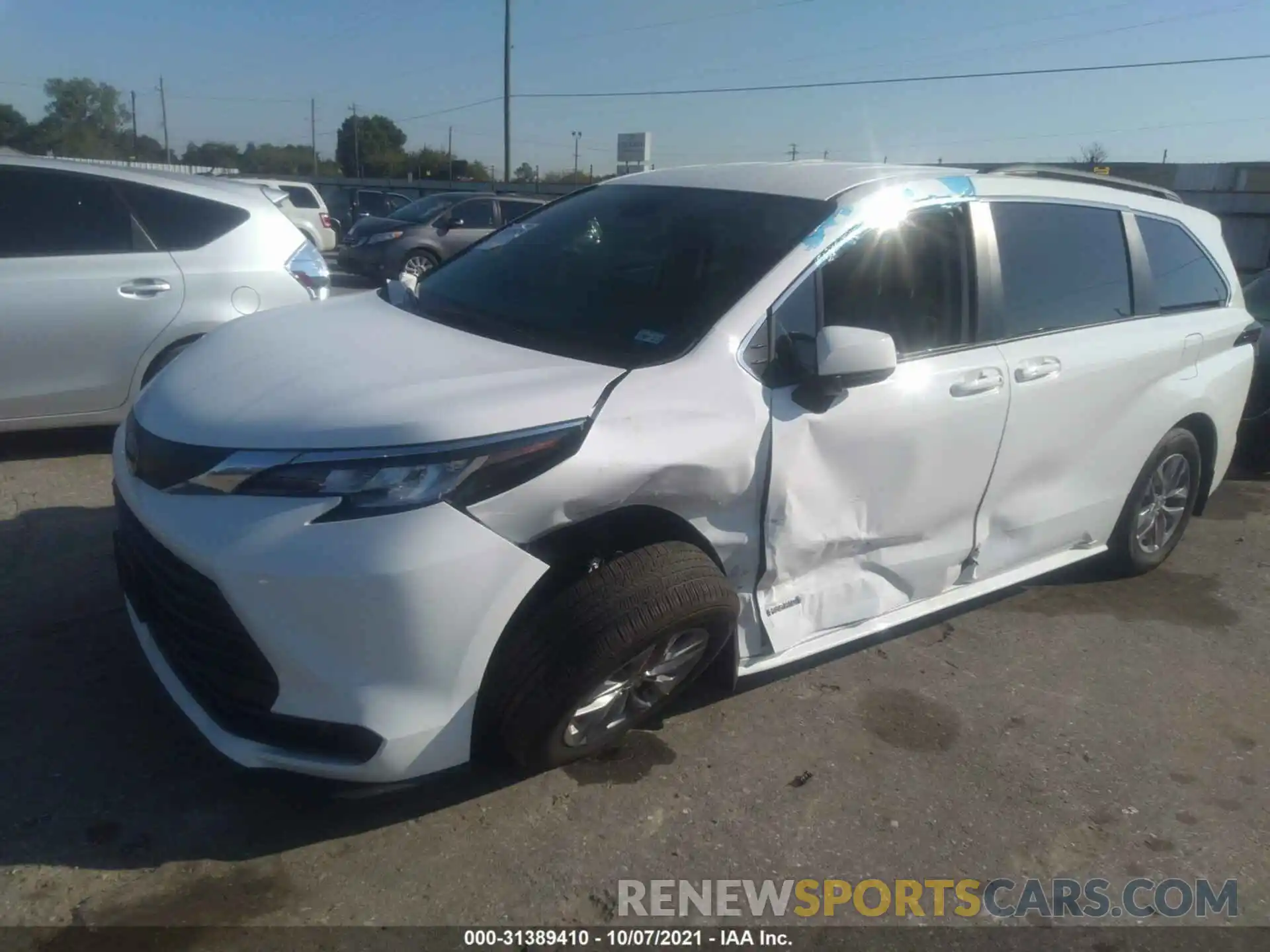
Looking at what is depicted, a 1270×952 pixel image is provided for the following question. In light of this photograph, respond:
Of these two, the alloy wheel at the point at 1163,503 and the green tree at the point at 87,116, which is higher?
the green tree at the point at 87,116

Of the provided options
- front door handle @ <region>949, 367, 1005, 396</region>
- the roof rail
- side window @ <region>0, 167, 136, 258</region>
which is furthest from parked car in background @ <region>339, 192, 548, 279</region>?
front door handle @ <region>949, 367, 1005, 396</region>

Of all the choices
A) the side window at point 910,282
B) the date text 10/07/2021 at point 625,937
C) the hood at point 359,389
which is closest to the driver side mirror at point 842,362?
the side window at point 910,282

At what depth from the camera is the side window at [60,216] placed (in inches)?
205

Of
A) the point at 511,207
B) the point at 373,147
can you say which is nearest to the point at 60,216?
the point at 511,207

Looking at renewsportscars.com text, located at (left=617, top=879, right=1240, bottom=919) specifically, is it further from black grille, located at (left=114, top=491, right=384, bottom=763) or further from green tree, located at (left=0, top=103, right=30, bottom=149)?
green tree, located at (left=0, top=103, right=30, bottom=149)

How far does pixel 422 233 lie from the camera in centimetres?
1692

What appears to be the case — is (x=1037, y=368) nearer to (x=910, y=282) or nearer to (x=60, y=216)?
(x=910, y=282)

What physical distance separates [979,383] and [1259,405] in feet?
13.1

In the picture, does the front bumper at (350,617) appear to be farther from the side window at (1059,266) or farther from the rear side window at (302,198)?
the rear side window at (302,198)

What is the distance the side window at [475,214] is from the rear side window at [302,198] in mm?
5797

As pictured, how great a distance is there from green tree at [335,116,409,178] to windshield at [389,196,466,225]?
51.9m

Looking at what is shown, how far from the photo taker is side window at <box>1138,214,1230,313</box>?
4.50 meters

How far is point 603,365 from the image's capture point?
289 centimetres

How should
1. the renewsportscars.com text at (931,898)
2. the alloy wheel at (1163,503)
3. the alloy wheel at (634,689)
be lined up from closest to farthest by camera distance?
the renewsportscars.com text at (931,898)
the alloy wheel at (634,689)
the alloy wheel at (1163,503)
